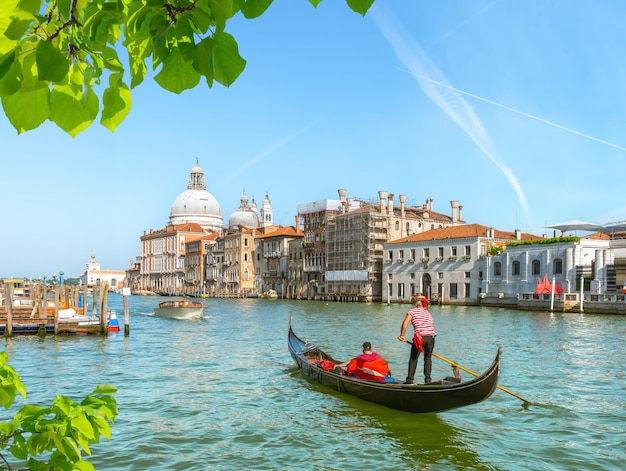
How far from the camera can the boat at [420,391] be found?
290 inches

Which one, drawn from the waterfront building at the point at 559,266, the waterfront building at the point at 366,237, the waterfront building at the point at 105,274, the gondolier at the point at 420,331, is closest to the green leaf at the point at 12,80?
the gondolier at the point at 420,331

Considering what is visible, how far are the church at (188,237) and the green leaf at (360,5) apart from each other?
236 ft

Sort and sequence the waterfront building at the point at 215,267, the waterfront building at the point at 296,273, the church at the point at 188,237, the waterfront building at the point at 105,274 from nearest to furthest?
the waterfront building at the point at 296,273 → the waterfront building at the point at 215,267 → the church at the point at 188,237 → the waterfront building at the point at 105,274

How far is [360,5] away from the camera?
1.03m

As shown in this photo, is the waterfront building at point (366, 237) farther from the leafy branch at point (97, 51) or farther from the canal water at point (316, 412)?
the leafy branch at point (97, 51)

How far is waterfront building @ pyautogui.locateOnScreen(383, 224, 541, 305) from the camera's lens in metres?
41.8

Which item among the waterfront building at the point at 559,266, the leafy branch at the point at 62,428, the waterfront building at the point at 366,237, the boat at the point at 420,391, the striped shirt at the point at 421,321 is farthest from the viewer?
the waterfront building at the point at 366,237

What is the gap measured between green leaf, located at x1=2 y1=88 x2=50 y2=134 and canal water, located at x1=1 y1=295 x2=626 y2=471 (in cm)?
566

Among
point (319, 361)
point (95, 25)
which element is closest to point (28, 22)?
point (95, 25)

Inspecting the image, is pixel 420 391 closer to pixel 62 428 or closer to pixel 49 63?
pixel 62 428

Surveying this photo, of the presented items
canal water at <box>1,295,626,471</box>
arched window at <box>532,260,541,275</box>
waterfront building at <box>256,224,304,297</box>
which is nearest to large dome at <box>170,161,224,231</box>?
waterfront building at <box>256,224,304,297</box>

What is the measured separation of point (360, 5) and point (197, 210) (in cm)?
9461

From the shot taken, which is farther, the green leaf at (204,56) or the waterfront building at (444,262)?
the waterfront building at (444,262)

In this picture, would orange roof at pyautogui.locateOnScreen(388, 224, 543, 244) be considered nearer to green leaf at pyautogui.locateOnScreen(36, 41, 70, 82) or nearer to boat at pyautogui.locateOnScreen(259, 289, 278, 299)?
boat at pyautogui.locateOnScreen(259, 289, 278, 299)
